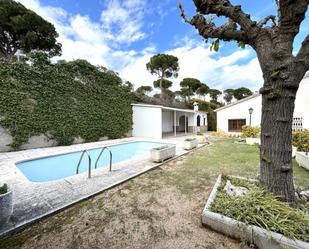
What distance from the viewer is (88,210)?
10.6ft

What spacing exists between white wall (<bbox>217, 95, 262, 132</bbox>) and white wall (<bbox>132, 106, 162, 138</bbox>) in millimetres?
8360

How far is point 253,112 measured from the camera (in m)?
16.2

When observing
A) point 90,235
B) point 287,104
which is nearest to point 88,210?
point 90,235

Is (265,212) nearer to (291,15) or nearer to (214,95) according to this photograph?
(291,15)

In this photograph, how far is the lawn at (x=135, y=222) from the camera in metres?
2.38

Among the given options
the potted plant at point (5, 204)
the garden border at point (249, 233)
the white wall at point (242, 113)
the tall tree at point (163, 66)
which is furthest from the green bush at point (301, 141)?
the tall tree at point (163, 66)

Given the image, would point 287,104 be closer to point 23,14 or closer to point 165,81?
point 23,14

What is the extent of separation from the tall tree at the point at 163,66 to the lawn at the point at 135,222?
26.1m

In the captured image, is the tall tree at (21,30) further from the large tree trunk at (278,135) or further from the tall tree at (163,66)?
the large tree trunk at (278,135)

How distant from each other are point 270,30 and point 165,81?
27912 millimetres

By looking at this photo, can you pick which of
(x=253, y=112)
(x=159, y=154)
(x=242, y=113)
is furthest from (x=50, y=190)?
(x=242, y=113)

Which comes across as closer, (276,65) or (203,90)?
(276,65)

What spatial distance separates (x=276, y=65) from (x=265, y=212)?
2.42m

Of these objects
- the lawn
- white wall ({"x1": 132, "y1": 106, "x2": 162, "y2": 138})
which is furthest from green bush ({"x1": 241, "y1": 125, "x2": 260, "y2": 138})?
the lawn
